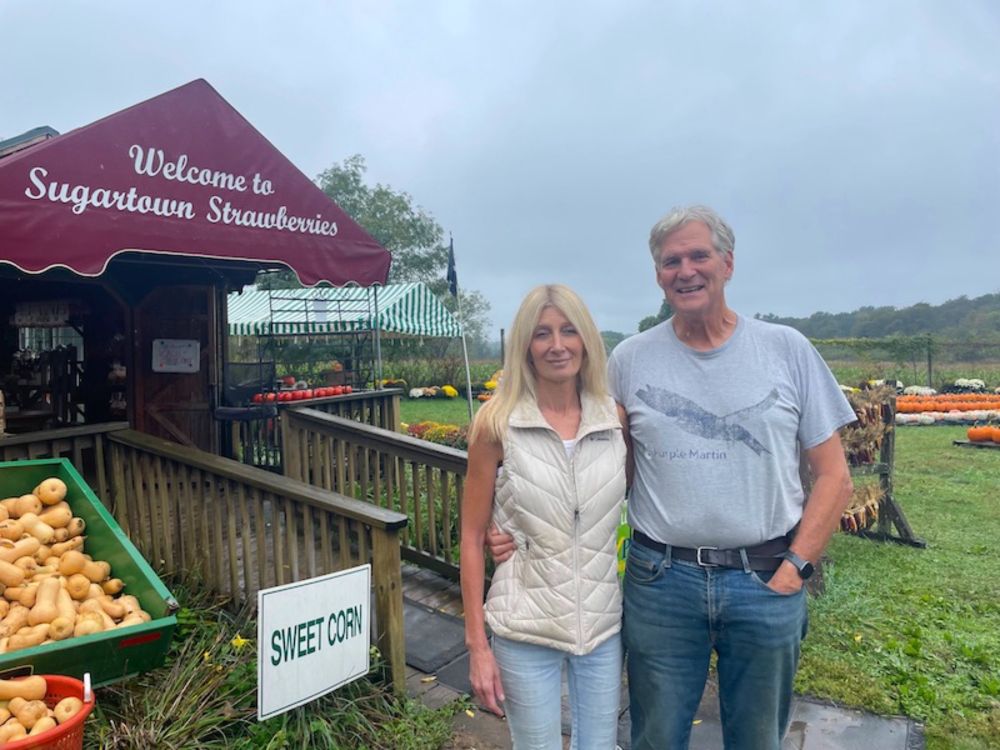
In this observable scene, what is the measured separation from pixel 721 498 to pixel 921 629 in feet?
9.57

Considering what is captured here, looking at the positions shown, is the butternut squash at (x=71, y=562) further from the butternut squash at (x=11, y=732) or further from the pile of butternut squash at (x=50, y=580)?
the butternut squash at (x=11, y=732)

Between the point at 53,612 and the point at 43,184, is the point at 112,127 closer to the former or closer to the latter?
the point at 43,184

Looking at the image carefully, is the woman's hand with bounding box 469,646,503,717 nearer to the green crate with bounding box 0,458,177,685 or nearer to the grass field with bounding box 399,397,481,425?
the green crate with bounding box 0,458,177,685

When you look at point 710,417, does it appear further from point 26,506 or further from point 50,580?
point 26,506

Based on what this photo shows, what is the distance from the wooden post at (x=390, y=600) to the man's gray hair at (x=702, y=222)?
177cm

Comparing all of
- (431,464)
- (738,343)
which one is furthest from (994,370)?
(738,343)

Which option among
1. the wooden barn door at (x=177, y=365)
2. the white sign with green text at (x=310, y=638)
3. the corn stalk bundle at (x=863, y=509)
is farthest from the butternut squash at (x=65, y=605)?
the corn stalk bundle at (x=863, y=509)

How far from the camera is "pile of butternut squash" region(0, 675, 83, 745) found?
1971mm

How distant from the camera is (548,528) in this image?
179 centimetres

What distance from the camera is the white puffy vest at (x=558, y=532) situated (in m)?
1.78

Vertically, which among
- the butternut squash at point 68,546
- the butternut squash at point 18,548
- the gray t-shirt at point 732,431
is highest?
the gray t-shirt at point 732,431

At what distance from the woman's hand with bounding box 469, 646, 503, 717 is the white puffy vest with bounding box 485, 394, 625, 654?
86 millimetres

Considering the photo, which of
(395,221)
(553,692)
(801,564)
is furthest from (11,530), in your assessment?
(395,221)

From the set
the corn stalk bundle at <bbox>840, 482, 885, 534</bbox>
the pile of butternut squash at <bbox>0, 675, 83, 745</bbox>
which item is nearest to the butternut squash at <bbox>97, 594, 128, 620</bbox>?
the pile of butternut squash at <bbox>0, 675, 83, 745</bbox>
